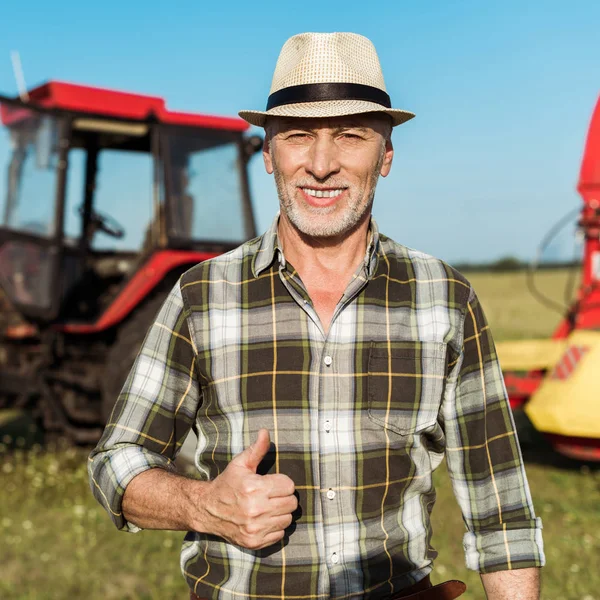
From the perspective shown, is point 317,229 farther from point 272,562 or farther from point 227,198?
point 227,198

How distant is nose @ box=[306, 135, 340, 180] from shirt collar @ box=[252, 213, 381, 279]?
0.56ft

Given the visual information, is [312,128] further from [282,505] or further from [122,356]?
[122,356]

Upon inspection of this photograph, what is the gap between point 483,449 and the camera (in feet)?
5.67

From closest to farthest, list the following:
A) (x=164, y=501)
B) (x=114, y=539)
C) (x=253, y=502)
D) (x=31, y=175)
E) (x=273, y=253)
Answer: (x=253, y=502) → (x=164, y=501) → (x=273, y=253) → (x=114, y=539) → (x=31, y=175)

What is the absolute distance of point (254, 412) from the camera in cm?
164

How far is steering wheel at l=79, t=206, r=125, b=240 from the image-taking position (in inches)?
240

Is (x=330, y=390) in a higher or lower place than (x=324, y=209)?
lower

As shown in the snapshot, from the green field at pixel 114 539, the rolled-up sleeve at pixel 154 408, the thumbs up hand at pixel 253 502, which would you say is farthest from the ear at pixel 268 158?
the green field at pixel 114 539

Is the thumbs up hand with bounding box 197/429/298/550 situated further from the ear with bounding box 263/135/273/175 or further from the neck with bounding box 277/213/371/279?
the ear with bounding box 263/135/273/175

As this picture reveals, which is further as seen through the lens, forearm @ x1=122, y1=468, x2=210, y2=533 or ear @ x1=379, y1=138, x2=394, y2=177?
ear @ x1=379, y1=138, x2=394, y2=177

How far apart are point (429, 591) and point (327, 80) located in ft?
3.40

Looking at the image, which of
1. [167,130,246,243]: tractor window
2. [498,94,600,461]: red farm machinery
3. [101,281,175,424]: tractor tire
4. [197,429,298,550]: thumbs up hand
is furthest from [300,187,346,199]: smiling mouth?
[167,130,246,243]: tractor window

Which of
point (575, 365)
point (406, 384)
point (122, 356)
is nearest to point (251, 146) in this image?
point (122, 356)

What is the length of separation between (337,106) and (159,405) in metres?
0.69
